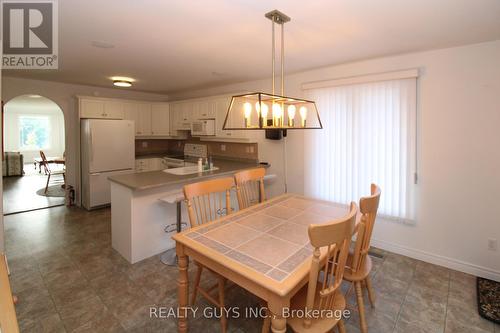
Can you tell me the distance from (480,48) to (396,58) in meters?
0.74

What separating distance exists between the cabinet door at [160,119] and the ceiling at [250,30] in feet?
7.16

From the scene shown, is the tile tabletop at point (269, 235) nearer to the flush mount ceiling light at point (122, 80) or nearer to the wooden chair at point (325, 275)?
the wooden chair at point (325, 275)

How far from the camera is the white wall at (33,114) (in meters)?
9.59

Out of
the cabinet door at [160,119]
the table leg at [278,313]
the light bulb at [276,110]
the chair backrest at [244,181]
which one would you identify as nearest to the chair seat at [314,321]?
the table leg at [278,313]

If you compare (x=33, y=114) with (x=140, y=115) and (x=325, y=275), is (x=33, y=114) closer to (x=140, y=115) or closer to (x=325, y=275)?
(x=140, y=115)

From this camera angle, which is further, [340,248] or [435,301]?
[435,301]

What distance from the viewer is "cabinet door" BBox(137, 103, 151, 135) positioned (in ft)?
18.2

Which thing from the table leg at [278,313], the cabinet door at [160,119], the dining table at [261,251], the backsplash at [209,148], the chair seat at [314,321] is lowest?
the chair seat at [314,321]

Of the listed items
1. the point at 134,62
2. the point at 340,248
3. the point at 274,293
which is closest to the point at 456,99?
the point at 340,248

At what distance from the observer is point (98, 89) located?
5254 millimetres

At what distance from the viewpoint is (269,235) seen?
1.81 meters

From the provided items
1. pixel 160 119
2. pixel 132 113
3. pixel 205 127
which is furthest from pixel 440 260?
pixel 132 113

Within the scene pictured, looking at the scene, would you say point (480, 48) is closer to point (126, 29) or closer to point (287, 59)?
point (287, 59)

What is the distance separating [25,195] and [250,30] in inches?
254
